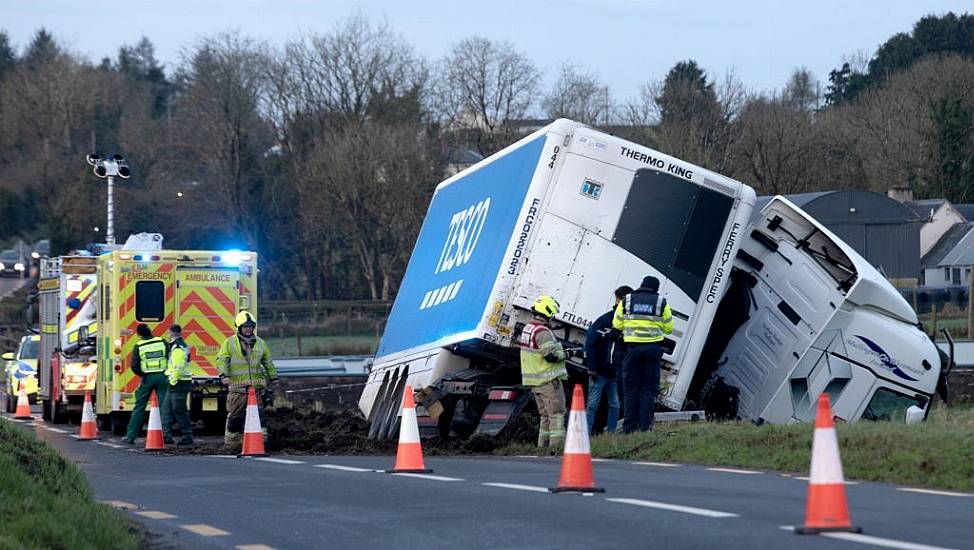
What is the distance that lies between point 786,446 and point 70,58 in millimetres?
78713

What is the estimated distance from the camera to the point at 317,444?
19609mm

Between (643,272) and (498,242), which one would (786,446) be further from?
(498,242)

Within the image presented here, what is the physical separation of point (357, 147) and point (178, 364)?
4444 centimetres

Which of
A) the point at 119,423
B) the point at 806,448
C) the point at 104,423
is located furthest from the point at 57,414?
the point at 806,448

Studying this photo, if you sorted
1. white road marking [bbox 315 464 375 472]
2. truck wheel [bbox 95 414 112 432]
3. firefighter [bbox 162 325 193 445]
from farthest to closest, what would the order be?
1. truck wheel [bbox 95 414 112 432]
2. firefighter [bbox 162 325 193 445]
3. white road marking [bbox 315 464 375 472]

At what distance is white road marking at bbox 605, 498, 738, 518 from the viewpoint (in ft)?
33.3

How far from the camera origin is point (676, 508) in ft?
34.9

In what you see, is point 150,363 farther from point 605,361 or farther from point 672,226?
point 672,226

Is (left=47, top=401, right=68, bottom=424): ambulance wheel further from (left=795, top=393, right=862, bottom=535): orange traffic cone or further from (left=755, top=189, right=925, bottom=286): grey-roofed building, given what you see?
(left=755, top=189, right=925, bottom=286): grey-roofed building

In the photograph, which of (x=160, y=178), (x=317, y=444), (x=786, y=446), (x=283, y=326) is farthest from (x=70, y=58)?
(x=786, y=446)

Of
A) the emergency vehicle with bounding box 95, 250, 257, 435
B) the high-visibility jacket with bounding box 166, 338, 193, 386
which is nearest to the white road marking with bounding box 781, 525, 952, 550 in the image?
the high-visibility jacket with bounding box 166, 338, 193, 386

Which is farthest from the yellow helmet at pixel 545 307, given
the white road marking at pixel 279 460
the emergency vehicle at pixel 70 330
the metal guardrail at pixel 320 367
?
the metal guardrail at pixel 320 367

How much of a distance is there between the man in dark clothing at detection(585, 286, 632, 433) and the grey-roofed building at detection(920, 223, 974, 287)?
59376 millimetres

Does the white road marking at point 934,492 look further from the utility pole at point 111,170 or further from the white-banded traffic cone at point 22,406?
the utility pole at point 111,170
